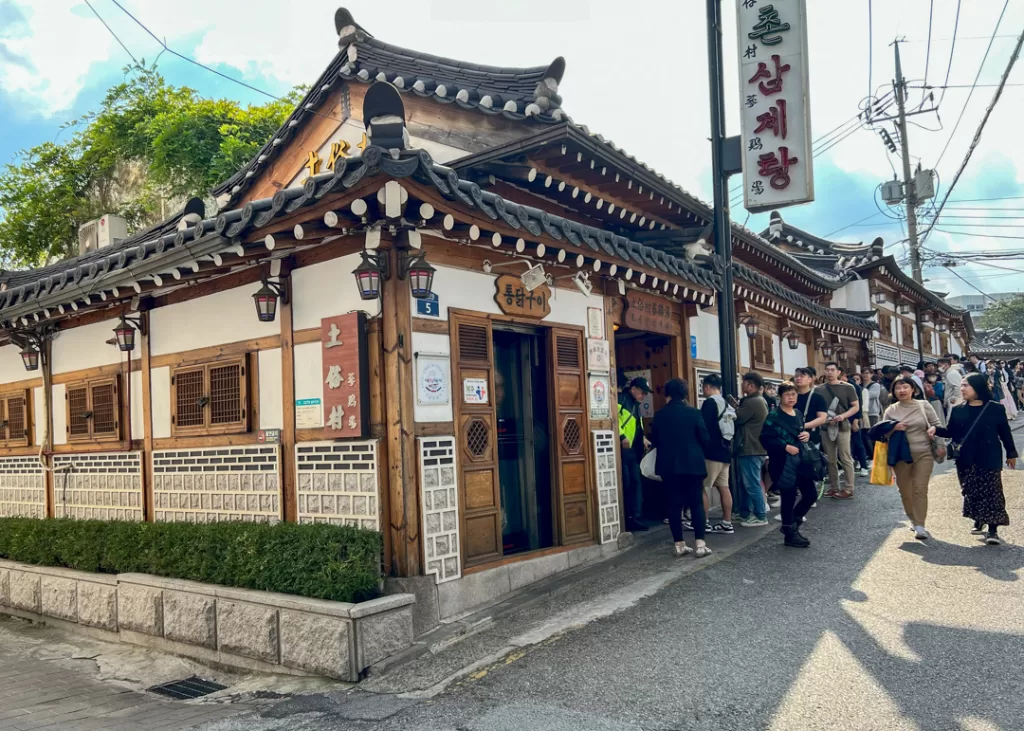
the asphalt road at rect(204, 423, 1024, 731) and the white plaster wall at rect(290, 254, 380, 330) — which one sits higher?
the white plaster wall at rect(290, 254, 380, 330)

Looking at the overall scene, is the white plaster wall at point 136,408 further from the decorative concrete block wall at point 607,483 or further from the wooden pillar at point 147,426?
the decorative concrete block wall at point 607,483

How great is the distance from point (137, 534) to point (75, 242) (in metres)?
22.2

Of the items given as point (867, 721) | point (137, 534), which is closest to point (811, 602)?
point (867, 721)

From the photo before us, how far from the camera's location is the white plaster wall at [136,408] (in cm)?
950

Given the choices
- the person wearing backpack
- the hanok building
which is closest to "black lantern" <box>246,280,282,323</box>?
the hanok building

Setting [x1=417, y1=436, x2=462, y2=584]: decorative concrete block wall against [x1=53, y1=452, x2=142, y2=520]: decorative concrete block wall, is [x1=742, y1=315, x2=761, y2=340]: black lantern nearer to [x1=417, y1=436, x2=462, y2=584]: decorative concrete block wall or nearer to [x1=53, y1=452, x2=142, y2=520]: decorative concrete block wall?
[x1=417, y1=436, x2=462, y2=584]: decorative concrete block wall

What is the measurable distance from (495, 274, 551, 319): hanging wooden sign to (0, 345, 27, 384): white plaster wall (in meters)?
7.91

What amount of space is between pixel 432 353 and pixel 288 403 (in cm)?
163

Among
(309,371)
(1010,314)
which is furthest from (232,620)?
(1010,314)

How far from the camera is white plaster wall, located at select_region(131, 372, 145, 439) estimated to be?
374 inches

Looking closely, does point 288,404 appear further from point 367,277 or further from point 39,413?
point 39,413

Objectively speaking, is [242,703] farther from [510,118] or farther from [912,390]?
[510,118]

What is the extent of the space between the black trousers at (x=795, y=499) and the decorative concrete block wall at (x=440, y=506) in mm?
3764

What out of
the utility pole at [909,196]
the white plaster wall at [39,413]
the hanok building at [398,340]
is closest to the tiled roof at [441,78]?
the hanok building at [398,340]
